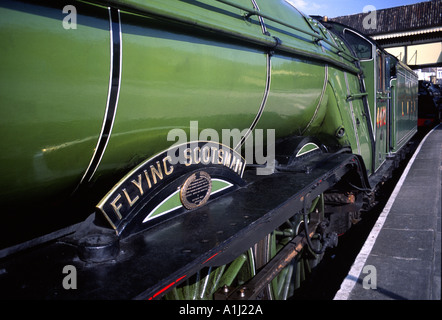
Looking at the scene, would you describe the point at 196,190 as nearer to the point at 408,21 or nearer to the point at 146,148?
the point at 146,148

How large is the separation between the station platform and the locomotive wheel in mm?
530

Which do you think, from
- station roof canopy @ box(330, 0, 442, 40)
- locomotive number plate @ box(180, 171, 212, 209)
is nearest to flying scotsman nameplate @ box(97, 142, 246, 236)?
locomotive number plate @ box(180, 171, 212, 209)

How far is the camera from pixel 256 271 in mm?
2271

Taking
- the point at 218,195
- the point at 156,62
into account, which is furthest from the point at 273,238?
the point at 156,62

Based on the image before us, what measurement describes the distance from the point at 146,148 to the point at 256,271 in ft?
3.75

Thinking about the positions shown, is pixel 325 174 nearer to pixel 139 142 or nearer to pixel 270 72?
pixel 270 72

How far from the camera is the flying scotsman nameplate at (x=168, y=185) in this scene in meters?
1.50

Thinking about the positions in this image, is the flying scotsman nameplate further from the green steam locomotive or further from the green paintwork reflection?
the green paintwork reflection

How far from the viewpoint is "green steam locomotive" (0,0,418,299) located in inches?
45.3

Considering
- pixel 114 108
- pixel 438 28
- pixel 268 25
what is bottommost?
pixel 114 108

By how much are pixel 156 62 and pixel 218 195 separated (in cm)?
88

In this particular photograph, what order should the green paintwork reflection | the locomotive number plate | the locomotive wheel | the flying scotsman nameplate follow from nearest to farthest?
the green paintwork reflection, the flying scotsman nameplate, the locomotive number plate, the locomotive wheel

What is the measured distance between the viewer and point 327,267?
149 inches

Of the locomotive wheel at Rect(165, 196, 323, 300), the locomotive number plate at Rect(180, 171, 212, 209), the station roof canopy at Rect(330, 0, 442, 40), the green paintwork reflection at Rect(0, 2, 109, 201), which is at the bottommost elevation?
the locomotive wheel at Rect(165, 196, 323, 300)
